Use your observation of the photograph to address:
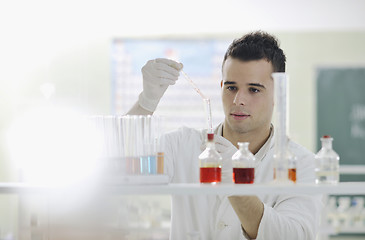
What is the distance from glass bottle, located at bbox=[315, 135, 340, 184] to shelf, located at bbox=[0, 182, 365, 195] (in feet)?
0.15

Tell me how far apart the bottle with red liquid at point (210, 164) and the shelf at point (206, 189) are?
59mm

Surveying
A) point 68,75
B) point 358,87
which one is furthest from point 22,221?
point 358,87

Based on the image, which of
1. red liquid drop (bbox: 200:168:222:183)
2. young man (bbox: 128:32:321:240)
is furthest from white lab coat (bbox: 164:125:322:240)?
red liquid drop (bbox: 200:168:222:183)

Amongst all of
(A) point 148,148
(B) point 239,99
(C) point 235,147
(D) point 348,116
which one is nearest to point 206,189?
(A) point 148,148

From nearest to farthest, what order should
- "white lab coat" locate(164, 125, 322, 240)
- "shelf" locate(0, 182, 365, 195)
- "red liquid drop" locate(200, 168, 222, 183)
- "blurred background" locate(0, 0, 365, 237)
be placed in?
1. "shelf" locate(0, 182, 365, 195)
2. "red liquid drop" locate(200, 168, 222, 183)
3. "white lab coat" locate(164, 125, 322, 240)
4. "blurred background" locate(0, 0, 365, 237)

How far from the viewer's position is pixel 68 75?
569 centimetres

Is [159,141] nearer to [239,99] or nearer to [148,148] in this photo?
[148,148]

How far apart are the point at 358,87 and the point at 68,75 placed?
312 cm

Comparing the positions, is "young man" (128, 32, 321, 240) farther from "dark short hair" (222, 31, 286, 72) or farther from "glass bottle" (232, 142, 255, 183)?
"glass bottle" (232, 142, 255, 183)

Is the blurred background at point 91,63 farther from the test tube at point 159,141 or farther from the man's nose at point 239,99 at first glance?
the test tube at point 159,141

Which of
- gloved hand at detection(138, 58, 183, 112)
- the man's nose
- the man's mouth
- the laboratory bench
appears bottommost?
the laboratory bench

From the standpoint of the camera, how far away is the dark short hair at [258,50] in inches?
77.5

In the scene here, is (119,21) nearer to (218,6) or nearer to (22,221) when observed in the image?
(218,6)

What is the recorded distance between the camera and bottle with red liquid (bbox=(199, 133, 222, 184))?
1523 mm
